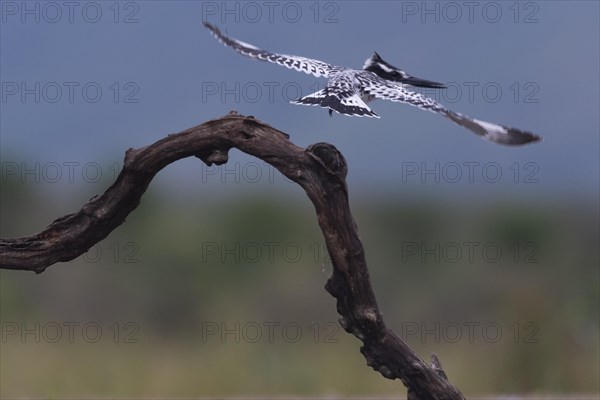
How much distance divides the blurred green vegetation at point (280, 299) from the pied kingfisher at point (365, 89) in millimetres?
6023

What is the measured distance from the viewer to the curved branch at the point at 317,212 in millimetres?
7023

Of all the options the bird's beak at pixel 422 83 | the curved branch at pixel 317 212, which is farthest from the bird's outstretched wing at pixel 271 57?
the curved branch at pixel 317 212

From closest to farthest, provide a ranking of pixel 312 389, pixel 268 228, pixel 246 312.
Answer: pixel 312 389
pixel 246 312
pixel 268 228

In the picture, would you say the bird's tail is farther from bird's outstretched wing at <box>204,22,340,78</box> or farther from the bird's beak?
the bird's beak

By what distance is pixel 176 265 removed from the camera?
2658 cm

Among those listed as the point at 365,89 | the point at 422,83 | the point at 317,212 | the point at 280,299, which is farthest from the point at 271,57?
the point at 280,299

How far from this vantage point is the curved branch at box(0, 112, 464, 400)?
23.0ft

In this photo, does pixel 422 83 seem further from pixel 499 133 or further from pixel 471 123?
pixel 499 133

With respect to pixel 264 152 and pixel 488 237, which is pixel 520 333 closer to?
pixel 264 152

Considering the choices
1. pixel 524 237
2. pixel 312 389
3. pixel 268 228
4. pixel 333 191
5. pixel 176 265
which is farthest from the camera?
pixel 524 237

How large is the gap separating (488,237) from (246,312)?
12.7 meters

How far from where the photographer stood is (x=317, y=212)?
7016 mm

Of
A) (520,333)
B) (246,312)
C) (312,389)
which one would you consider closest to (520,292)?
(520,333)

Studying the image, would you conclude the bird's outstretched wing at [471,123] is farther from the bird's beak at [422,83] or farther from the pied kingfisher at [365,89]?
the bird's beak at [422,83]
